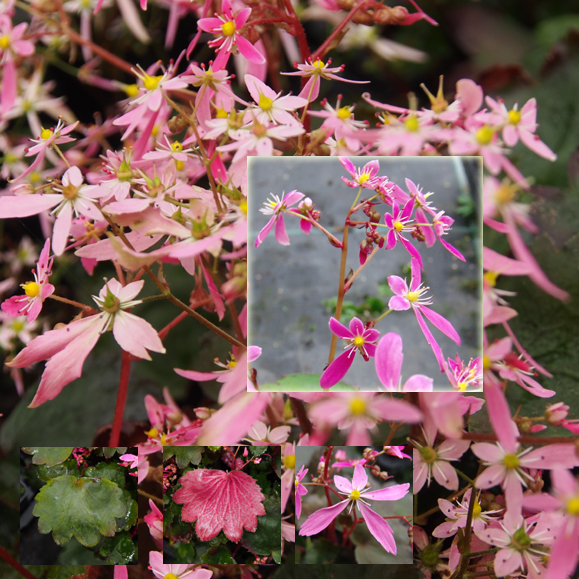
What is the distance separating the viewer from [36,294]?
0.41 m

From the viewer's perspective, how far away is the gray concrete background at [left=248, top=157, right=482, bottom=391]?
40 centimetres

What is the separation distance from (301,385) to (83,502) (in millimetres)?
224

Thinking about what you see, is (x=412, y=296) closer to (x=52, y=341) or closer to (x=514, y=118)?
(x=514, y=118)

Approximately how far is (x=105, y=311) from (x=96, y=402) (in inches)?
14.7

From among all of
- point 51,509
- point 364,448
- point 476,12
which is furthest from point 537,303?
point 476,12

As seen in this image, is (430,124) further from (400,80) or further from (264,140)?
(400,80)

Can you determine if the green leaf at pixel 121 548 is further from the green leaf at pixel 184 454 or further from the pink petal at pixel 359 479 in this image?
the pink petal at pixel 359 479

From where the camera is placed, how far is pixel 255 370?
389 millimetres

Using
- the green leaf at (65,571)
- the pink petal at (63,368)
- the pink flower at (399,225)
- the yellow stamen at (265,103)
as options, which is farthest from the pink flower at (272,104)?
the green leaf at (65,571)

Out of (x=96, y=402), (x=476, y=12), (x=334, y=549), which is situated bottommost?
(x=96, y=402)

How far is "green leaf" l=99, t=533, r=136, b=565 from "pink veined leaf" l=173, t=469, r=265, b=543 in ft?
0.22

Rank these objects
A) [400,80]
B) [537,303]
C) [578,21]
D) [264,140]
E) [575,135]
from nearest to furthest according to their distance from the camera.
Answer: [264,140] < [537,303] < [575,135] < [578,21] < [400,80]

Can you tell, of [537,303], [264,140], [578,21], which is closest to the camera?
[264,140]

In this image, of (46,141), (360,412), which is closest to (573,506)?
(360,412)
